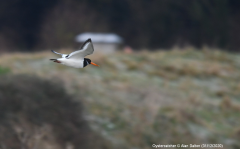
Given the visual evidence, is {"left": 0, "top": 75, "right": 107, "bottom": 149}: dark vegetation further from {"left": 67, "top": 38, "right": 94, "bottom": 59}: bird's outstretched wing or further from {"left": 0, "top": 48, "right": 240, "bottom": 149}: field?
{"left": 67, "top": 38, "right": 94, "bottom": 59}: bird's outstretched wing

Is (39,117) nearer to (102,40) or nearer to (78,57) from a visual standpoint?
(102,40)

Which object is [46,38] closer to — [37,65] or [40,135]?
[37,65]

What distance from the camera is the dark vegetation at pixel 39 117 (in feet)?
30.0

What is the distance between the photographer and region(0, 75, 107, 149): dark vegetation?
30.0 feet

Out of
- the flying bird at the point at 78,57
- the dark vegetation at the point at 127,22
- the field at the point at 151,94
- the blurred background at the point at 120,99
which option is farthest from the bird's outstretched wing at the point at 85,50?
the dark vegetation at the point at 127,22

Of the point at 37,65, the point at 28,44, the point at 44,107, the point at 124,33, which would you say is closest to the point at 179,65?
the point at 37,65

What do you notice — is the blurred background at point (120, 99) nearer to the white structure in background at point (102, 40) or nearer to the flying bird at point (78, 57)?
the white structure in background at point (102, 40)

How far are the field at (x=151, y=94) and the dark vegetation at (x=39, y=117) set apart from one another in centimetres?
68

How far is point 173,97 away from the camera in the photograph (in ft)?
49.7

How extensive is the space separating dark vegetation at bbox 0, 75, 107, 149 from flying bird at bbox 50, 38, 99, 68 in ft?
22.6

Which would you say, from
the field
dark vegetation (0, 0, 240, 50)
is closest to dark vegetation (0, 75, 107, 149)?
the field

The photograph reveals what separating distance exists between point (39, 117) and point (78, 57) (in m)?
8.01

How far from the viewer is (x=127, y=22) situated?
121ft

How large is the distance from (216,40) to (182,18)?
263 inches
